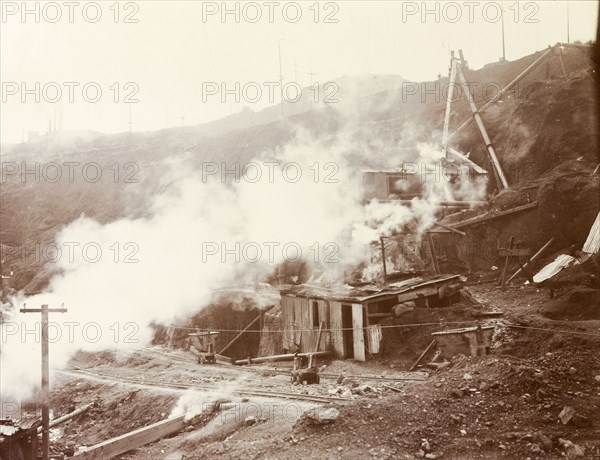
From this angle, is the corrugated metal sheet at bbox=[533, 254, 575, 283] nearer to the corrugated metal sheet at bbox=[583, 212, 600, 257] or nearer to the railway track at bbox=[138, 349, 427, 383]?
the corrugated metal sheet at bbox=[583, 212, 600, 257]

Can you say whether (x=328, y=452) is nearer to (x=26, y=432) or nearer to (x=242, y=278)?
(x=26, y=432)

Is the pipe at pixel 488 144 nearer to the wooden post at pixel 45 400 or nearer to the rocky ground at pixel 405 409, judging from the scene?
the rocky ground at pixel 405 409

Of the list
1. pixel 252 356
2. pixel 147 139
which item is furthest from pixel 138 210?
pixel 252 356

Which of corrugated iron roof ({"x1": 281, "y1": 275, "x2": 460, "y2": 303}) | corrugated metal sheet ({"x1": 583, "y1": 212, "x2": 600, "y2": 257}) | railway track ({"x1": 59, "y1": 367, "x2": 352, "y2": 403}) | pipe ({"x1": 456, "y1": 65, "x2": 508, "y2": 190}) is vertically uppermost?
pipe ({"x1": 456, "y1": 65, "x2": 508, "y2": 190})

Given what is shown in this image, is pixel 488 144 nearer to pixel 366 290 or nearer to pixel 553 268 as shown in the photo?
pixel 553 268

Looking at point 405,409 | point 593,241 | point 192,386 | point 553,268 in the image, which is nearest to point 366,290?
point 192,386

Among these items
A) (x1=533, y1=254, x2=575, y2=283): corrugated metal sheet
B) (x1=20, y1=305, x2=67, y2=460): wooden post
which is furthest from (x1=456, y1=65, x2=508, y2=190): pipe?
(x1=20, y1=305, x2=67, y2=460): wooden post

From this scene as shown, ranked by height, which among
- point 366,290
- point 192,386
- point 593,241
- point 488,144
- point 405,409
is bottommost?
point 192,386

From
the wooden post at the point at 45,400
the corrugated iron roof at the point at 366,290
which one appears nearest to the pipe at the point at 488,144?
the corrugated iron roof at the point at 366,290

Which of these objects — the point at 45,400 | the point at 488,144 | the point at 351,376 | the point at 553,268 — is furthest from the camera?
the point at 488,144
